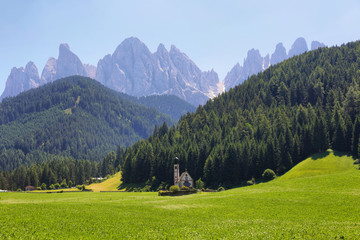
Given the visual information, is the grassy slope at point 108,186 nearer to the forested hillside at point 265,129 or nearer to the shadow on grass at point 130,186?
the shadow on grass at point 130,186

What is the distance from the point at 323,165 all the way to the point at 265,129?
40688mm

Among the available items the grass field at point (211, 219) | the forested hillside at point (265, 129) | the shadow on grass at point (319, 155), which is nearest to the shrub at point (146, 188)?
the forested hillside at point (265, 129)

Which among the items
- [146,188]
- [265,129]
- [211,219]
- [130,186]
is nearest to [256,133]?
[265,129]

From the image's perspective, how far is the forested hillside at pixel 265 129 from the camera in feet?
337

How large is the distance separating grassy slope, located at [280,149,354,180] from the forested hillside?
5829 mm

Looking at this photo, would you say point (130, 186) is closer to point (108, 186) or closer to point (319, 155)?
point (108, 186)

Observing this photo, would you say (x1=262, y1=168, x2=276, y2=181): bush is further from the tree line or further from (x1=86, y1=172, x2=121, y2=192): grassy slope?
the tree line

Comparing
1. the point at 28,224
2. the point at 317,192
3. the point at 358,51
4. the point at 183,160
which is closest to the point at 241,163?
the point at 183,160

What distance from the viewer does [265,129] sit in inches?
4934

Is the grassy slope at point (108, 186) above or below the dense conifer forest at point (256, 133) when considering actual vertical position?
below

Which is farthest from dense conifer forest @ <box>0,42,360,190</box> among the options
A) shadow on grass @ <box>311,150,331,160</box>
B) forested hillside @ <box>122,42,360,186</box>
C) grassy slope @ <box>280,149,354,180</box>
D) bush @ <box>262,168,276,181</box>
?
grassy slope @ <box>280,149,354,180</box>

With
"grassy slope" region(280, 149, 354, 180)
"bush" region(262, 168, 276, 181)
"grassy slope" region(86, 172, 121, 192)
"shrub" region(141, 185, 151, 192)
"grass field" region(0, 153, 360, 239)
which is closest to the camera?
"grass field" region(0, 153, 360, 239)

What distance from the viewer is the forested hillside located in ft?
337

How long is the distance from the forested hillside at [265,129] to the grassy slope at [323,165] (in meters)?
5.83
